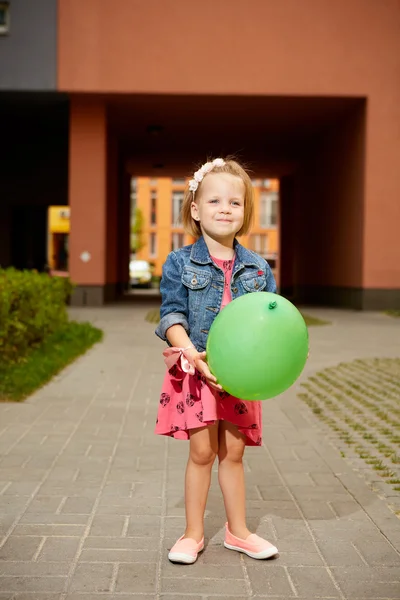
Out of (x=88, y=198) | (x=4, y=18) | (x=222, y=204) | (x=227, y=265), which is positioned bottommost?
(x=227, y=265)

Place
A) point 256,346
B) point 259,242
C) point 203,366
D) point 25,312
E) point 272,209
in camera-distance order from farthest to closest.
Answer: point 259,242
point 272,209
point 25,312
point 203,366
point 256,346

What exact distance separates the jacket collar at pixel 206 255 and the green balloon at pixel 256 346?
0.41 metres

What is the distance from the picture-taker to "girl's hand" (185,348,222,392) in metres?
2.99

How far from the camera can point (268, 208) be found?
59.9m

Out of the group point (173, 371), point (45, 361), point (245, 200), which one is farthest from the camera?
point (45, 361)

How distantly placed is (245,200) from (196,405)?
0.91 m

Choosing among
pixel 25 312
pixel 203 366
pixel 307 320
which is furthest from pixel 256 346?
pixel 307 320

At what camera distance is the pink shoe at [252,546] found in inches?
125

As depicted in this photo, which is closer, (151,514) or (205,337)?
(205,337)

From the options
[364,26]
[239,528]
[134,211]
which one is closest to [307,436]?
[239,528]

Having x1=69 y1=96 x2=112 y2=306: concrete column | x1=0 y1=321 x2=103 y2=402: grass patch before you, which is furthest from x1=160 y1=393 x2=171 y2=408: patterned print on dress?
x1=69 y1=96 x2=112 y2=306: concrete column

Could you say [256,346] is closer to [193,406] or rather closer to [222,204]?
[193,406]

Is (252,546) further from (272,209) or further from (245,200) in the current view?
(272,209)

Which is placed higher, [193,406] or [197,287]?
[197,287]
